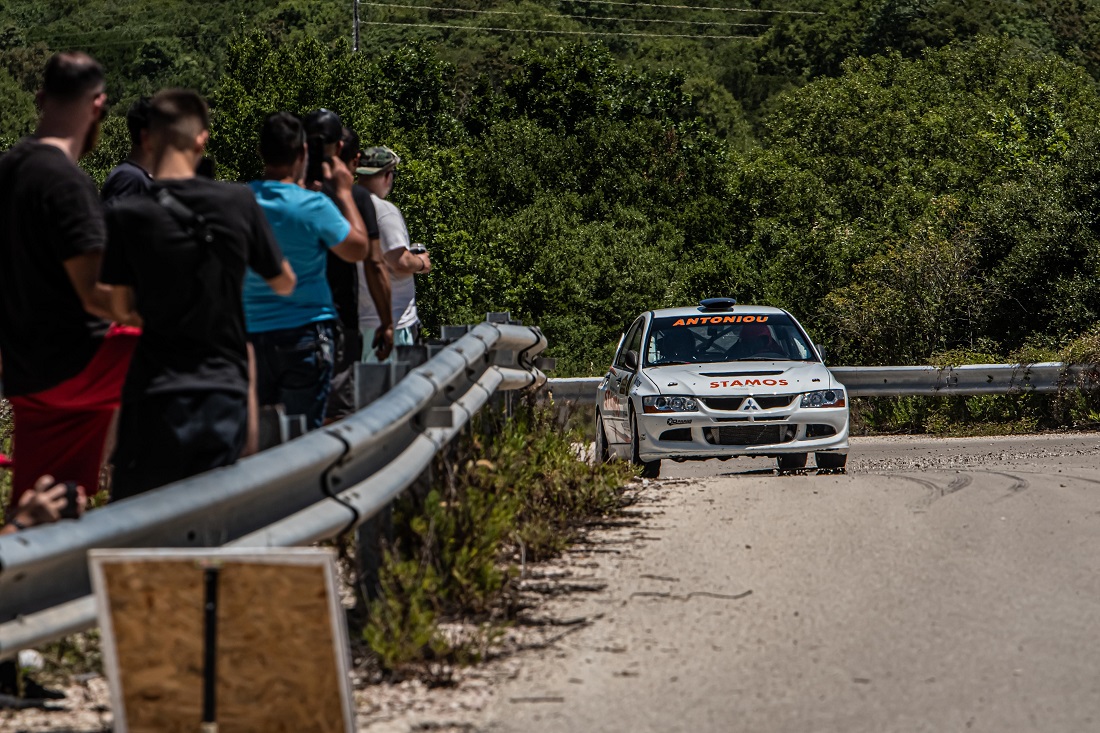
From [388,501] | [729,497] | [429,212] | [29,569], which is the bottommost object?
[429,212]

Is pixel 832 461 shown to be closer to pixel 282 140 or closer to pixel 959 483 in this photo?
pixel 959 483

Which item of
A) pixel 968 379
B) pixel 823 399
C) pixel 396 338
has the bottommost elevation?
pixel 968 379

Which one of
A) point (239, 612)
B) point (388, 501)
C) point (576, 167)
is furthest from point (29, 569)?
point (576, 167)

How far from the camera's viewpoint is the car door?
13.9 m

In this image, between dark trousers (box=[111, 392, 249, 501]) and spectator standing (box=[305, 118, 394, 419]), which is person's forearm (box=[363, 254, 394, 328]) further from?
dark trousers (box=[111, 392, 249, 501])

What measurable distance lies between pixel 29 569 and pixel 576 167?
166 ft

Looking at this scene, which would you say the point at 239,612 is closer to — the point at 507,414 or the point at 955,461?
the point at 507,414

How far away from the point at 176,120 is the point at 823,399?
8561mm

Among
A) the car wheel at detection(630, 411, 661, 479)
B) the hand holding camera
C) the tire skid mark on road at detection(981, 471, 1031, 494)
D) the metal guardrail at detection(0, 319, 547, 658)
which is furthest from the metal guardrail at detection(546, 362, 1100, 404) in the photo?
the hand holding camera

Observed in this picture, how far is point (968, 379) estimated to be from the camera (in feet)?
60.7

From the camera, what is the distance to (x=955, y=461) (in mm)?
14523

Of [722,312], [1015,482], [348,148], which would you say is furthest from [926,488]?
[722,312]

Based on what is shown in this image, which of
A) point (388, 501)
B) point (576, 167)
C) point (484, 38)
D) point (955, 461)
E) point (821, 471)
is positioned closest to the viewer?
point (388, 501)

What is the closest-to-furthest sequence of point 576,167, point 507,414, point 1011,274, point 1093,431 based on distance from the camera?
point 507,414 < point 1093,431 < point 1011,274 < point 576,167
